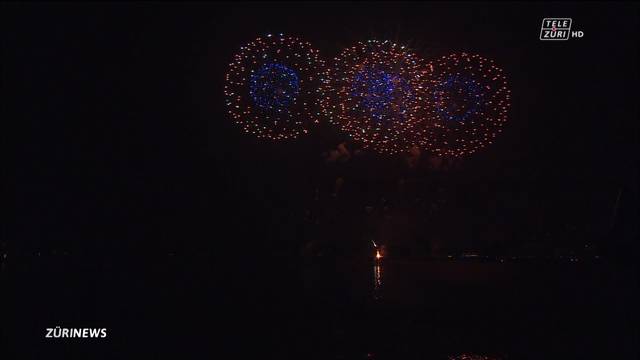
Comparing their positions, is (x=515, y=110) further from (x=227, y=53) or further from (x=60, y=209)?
(x=60, y=209)

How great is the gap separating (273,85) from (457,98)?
2.19m

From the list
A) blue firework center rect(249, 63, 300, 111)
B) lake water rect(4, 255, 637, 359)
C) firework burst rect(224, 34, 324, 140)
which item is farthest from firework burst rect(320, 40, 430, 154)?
lake water rect(4, 255, 637, 359)

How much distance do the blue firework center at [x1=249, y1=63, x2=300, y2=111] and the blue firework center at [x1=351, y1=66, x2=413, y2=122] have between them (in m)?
0.75

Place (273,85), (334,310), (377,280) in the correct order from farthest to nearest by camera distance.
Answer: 1. (273,85)
2. (377,280)
3. (334,310)

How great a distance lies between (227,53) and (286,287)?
→ 12.9 ft

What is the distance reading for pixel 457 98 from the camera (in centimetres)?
670

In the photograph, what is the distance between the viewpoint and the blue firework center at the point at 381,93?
262 inches

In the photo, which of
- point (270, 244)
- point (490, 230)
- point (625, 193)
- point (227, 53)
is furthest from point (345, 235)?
point (625, 193)

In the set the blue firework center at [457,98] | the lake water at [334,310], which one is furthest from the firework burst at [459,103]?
the lake water at [334,310]

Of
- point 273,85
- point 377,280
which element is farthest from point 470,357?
point 273,85

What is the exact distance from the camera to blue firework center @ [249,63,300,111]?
6676 mm

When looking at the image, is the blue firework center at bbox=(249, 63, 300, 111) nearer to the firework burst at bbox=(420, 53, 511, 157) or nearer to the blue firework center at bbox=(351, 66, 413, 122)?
the blue firework center at bbox=(351, 66, 413, 122)

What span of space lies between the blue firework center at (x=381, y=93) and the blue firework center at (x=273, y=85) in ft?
2.46

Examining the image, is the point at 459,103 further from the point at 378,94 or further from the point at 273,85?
the point at 273,85
